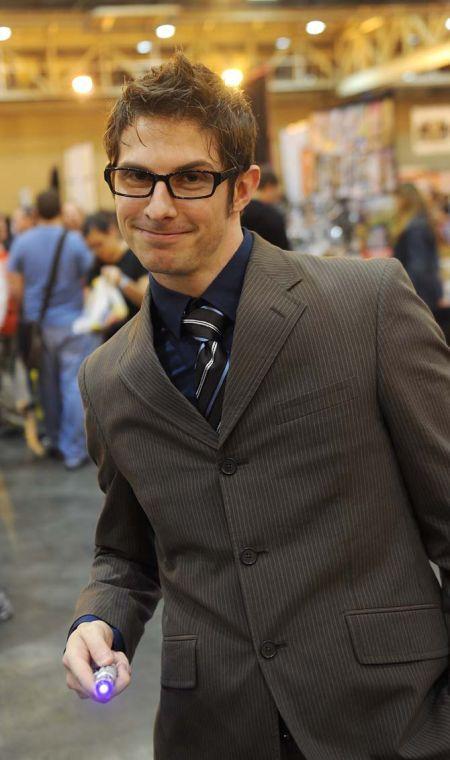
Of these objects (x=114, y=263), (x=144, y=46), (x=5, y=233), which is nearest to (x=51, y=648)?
(x=114, y=263)

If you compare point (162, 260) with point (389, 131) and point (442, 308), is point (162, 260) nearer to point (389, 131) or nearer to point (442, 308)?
point (389, 131)

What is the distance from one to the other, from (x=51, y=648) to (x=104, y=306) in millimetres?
2879

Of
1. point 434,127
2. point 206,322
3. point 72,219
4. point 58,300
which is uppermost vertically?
point 206,322

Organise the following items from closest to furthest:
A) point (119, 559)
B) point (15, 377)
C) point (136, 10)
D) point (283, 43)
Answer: point (119, 559), point (136, 10), point (15, 377), point (283, 43)

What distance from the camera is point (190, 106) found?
140 centimetres

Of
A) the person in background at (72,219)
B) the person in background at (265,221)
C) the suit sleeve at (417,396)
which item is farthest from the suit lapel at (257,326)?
the person in background at (72,219)

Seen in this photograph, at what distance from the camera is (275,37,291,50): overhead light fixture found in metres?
18.1

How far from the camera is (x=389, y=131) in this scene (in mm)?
6973

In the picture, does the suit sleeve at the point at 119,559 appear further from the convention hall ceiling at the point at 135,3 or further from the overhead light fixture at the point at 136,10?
the overhead light fixture at the point at 136,10

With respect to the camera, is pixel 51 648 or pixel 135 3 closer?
pixel 51 648

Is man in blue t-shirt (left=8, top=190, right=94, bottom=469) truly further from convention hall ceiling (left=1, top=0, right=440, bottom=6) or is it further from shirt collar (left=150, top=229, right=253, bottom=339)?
shirt collar (left=150, top=229, right=253, bottom=339)

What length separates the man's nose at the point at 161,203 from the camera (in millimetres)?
1374

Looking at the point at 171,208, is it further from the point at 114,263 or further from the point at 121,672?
the point at 114,263

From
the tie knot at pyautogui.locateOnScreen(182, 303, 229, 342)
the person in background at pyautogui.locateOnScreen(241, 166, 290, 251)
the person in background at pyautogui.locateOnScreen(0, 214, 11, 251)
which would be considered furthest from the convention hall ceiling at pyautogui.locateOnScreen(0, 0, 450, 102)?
the tie knot at pyautogui.locateOnScreen(182, 303, 229, 342)
